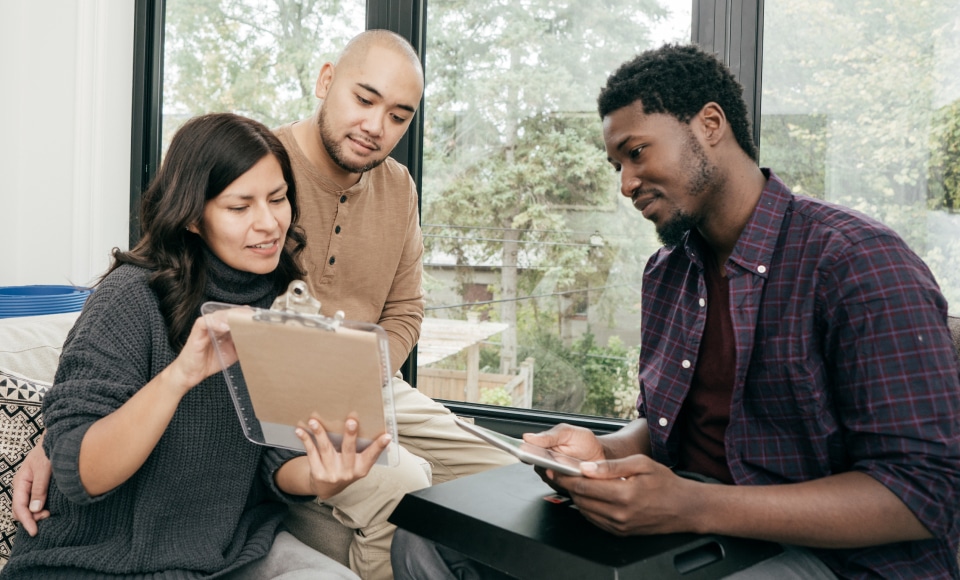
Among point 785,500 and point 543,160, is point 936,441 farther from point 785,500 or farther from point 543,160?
point 543,160

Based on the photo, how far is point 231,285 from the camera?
1317mm

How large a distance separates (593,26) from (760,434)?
1414mm

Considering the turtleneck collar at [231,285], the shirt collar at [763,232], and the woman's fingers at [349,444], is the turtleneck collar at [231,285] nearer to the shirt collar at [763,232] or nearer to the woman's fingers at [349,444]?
the woman's fingers at [349,444]

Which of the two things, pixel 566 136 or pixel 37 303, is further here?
pixel 566 136

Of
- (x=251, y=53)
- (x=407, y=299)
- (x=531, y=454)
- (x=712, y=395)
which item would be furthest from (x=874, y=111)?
(x=251, y=53)

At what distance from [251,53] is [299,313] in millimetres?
2043

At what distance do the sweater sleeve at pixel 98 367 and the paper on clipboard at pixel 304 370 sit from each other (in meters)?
0.21

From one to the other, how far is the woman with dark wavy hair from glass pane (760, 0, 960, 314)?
1.34m

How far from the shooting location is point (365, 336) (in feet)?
2.75

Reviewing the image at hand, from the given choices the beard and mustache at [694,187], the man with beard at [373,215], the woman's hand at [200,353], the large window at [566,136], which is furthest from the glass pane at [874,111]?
the woman's hand at [200,353]

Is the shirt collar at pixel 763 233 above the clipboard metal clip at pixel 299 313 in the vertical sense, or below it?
above

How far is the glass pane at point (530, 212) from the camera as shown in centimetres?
221

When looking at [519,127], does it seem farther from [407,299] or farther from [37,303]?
[37,303]

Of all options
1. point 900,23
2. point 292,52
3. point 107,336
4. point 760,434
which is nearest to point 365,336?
point 107,336
